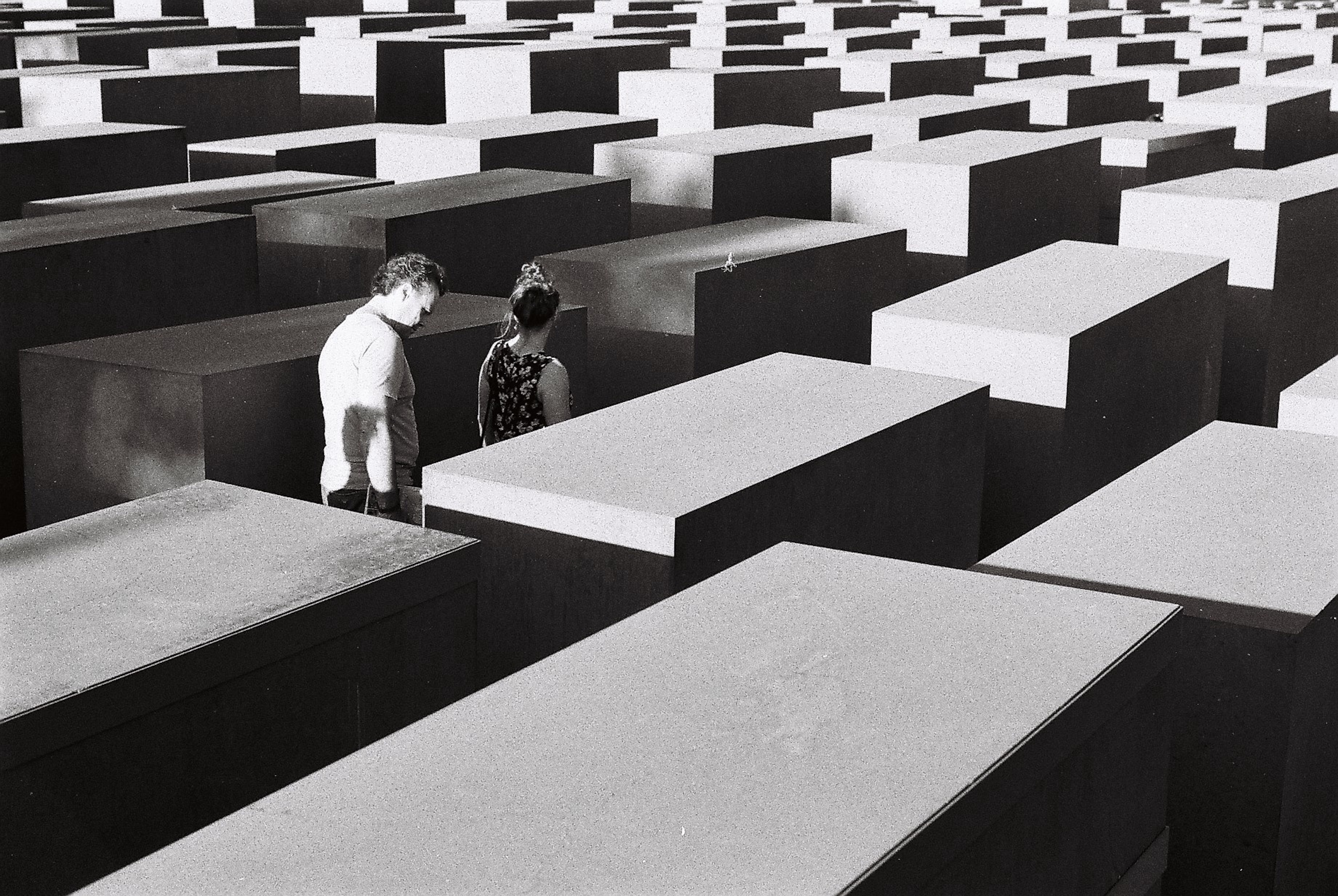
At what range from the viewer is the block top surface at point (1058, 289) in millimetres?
6574

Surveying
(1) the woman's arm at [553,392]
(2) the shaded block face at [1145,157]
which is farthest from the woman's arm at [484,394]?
(2) the shaded block face at [1145,157]

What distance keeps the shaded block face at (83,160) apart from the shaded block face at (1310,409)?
7.45 metres

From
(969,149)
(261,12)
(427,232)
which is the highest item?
(261,12)

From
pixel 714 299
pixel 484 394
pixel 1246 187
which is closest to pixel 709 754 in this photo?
pixel 484 394

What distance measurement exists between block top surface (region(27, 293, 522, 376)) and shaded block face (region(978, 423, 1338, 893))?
117 inches

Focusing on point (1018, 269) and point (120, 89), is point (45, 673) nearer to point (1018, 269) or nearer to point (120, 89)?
point (1018, 269)

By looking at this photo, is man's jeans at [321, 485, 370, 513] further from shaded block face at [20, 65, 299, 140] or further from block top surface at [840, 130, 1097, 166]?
shaded block face at [20, 65, 299, 140]

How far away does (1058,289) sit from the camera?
23.7 feet

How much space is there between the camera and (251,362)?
5879mm

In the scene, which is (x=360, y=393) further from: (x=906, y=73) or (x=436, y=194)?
(x=906, y=73)

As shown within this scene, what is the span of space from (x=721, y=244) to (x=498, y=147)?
2.77 meters

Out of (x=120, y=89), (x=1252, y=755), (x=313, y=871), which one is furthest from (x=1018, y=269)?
(x=120, y=89)

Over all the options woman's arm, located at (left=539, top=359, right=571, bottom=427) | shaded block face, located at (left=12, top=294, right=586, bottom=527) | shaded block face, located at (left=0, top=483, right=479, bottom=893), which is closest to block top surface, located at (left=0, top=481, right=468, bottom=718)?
shaded block face, located at (left=0, top=483, right=479, bottom=893)

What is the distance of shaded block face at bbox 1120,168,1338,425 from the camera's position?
848cm
